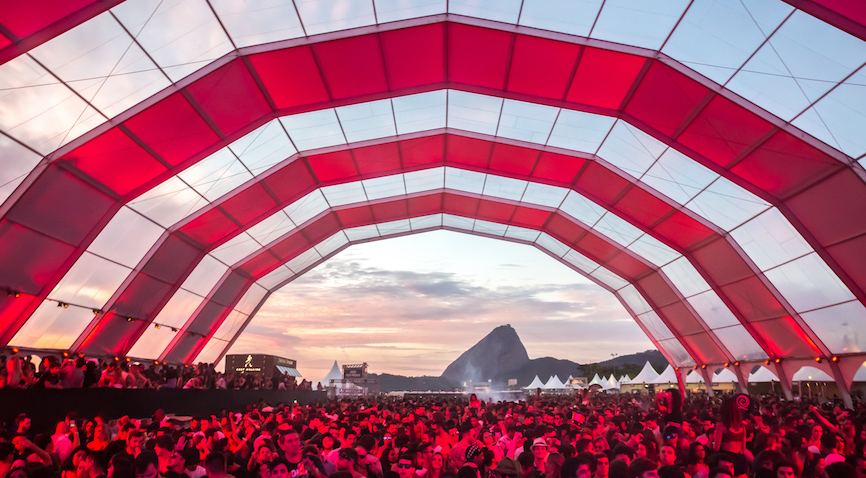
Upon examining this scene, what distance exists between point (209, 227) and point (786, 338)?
99.0 ft

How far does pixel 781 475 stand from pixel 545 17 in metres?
14.8

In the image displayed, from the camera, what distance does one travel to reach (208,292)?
31531 mm

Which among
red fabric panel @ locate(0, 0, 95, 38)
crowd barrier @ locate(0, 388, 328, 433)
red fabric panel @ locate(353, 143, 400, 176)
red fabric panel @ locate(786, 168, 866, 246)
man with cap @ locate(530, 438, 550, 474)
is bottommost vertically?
man with cap @ locate(530, 438, 550, 474)

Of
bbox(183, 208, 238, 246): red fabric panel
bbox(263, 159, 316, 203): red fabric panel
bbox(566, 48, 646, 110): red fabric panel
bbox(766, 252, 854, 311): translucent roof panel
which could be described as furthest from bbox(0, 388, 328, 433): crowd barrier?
bbox(766, 252, 854, 311): translucent roof panel

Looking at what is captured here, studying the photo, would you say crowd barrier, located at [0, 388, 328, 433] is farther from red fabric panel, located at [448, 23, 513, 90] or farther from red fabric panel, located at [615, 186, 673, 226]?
red fabric panel, located at [615, 186, 673, 226]

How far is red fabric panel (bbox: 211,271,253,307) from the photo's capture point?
32.4 m

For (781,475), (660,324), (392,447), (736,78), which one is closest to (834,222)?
(736,78)

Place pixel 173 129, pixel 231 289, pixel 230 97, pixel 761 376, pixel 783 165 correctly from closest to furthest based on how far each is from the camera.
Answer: pixel 173 129 → pixel 230 97 → pixel 783 165 → pixel 231 289 → pixel 761 376

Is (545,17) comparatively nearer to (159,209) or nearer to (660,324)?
(159,209)

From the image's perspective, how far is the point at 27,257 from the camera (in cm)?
1892

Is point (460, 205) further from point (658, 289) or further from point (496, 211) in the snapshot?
point (658, 289)

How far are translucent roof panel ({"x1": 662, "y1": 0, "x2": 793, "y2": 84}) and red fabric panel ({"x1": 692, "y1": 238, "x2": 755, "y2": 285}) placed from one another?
1138 cm

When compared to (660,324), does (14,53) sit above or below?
above

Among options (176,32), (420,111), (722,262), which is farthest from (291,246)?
(722,262)
